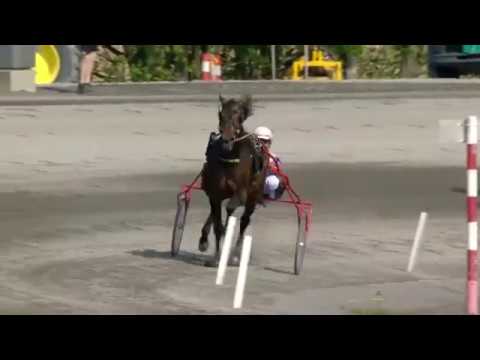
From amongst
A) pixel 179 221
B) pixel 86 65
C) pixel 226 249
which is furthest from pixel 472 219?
pixel 86 65

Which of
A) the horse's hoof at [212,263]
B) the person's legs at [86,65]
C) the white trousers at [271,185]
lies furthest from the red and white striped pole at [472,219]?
the person's legs at [86,65]

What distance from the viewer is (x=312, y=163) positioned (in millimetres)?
20391

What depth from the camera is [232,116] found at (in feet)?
43.4

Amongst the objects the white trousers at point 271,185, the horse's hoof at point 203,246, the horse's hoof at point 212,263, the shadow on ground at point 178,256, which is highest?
the white trousers at point 271,185

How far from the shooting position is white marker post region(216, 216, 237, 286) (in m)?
12.2

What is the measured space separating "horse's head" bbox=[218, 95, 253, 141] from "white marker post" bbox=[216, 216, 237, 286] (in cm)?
100

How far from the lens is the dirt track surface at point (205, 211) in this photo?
12547mm

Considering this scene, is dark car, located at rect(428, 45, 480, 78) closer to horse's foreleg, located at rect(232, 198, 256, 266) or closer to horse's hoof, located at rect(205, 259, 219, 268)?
horse's foreleg, located at rect(232, 198, 256, 266)

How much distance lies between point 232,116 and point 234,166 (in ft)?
1.63

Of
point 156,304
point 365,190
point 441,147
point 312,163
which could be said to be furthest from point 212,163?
point 441,147

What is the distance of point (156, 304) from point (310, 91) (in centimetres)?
1355

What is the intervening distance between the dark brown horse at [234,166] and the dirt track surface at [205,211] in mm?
705

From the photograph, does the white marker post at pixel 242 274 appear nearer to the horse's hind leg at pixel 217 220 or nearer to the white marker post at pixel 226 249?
the white marker post at pixel 226 249

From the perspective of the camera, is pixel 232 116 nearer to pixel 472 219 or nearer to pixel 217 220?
pixel 217 220
